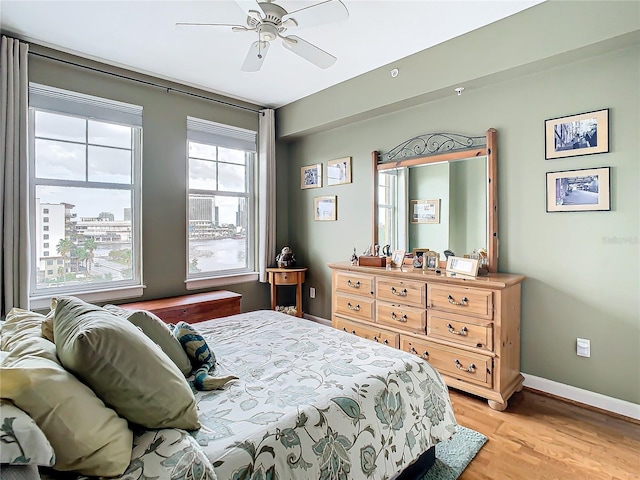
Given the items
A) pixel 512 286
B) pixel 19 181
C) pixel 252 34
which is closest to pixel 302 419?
pixel 512 286

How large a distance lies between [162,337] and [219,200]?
279cm

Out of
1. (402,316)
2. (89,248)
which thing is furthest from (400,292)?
(89,248)

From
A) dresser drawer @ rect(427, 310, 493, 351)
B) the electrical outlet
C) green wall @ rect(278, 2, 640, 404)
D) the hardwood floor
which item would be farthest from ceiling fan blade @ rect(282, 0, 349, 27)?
the electrical outlet

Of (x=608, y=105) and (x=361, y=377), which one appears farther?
(x=608, y=105)

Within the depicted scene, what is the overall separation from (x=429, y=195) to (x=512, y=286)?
1.08 meters

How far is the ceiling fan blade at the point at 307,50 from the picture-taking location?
84.8 inches

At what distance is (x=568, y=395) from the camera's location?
2.49m

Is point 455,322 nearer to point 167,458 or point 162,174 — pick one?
point 167,458

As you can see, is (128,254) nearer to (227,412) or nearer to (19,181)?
(19,181)

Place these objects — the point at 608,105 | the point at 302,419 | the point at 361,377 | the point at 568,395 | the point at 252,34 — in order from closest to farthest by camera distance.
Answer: the point at 302,419, the point at 361,377, the point at 608,105, the point at 568,395, the point at 252,34

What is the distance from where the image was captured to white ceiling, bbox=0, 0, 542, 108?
7.68 feet

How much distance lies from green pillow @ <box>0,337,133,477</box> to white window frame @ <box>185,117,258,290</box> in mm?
2907

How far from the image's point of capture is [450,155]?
3029 millimetres

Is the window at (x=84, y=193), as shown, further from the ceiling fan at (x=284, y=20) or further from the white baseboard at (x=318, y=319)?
the white baseboard at (x=318, y=319)
